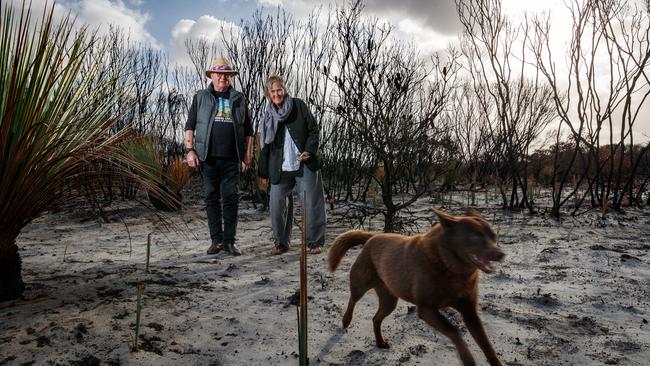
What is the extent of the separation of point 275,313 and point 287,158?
5.71 ft

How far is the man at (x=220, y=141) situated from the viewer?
357 centimetres

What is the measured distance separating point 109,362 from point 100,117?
1.13m

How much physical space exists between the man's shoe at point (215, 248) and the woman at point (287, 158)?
482 mm

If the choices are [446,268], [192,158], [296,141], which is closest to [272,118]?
[296,141]

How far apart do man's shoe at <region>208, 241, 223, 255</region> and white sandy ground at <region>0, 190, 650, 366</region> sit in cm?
16

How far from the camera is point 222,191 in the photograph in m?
3.65

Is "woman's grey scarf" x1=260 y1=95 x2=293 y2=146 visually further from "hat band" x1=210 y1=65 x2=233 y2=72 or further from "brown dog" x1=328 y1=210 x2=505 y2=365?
"brown dog" x1=328 y1=210 x2=505 y2=365

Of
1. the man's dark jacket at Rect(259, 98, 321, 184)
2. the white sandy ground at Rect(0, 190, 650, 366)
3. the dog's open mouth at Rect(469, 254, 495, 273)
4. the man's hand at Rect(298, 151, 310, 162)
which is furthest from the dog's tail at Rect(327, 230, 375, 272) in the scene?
the man's dark jacket at Rect(259, 98, 321, 184)

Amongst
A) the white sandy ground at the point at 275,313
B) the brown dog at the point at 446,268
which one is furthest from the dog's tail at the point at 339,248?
the white sandy ground at the point at 275,313

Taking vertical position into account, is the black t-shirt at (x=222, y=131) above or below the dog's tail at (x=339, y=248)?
above

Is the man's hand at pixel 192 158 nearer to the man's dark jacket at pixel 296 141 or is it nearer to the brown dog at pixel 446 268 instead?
the man's dark jacket at pixel 296 141

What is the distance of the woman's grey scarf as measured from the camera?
140 inches

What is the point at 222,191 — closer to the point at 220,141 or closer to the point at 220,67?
the point at 220,141

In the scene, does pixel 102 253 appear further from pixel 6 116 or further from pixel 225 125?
pixel 6 116
